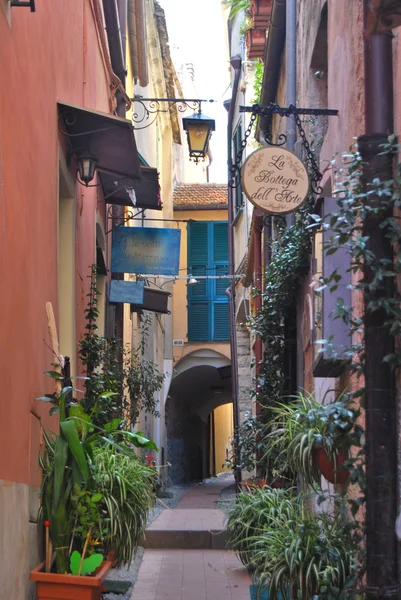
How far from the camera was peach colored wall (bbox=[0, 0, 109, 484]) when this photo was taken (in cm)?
429

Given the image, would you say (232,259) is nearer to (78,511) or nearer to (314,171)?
(314,171)

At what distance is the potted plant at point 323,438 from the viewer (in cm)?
442

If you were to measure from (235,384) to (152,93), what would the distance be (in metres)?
7.75

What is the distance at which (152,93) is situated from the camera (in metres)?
20.2

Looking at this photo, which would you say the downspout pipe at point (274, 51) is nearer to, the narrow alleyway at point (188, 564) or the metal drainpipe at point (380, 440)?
the narrow alleyway at point (188, 564)

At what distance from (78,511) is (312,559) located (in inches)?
52.3

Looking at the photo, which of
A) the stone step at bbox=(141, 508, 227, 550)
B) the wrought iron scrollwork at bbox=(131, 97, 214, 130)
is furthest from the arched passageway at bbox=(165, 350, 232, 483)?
the stone step at bbox=(141, 508, 227, 550)

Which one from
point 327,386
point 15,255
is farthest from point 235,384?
point 15,255

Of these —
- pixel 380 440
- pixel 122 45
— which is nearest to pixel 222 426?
pixel 122 45

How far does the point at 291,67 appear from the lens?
9.11 meters

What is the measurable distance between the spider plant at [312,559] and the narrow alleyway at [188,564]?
231cm

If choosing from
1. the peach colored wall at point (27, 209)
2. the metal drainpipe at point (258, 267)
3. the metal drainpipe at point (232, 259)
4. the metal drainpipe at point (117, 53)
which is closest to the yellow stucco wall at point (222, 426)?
the metal drainpipe at point (232, 259)

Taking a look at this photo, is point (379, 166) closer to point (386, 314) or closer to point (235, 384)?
point (386, 314)

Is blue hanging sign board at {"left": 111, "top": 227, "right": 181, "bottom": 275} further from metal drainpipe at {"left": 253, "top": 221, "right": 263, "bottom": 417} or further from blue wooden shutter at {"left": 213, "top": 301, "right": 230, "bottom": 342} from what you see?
blue wooden shutter at {"left": 213, "top": 301, "right": 230, "bottom": 342}
